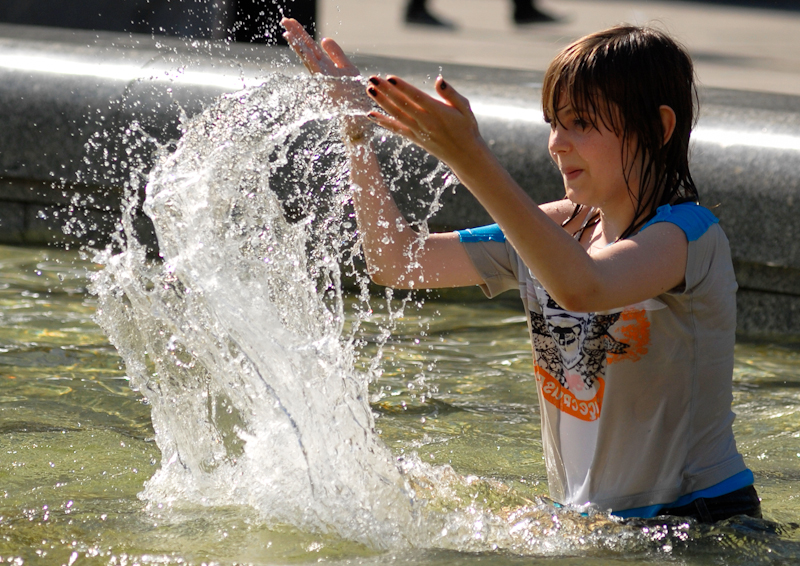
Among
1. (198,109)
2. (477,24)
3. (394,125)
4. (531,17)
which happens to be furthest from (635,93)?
(531,17)

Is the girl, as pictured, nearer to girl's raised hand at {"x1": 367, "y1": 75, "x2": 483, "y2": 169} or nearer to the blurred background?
girl's raised hand at {"x1": 367, "y1": 75, "x2": 483, "y2": 169}

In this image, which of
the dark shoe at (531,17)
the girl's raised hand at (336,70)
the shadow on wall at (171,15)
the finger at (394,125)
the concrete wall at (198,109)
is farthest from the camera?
the dark shoe at (531,17)

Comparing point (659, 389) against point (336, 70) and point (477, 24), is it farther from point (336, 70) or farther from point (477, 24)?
point (477, 24)

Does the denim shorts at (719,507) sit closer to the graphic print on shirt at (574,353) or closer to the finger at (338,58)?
the graphic print on shirt at (574,353)

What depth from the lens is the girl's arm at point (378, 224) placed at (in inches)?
94.5

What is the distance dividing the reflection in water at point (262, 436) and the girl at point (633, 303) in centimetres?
9

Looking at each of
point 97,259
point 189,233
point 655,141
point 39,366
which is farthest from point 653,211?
point 39,366

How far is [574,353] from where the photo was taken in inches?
89.2

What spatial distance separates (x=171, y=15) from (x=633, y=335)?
6.13 meters

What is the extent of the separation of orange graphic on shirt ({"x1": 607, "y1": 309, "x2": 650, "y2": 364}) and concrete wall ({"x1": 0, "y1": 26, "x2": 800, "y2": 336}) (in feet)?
7.75

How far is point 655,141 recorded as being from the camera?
6.91ft

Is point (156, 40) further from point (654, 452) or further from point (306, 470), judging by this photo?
point (654, 452)

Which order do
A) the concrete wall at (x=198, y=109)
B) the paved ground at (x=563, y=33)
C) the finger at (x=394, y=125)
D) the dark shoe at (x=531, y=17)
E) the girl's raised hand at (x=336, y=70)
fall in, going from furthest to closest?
the dark shoe at (x=531, y=17) → the paved ground at (x=563, y=33) → the concrete wall at (x=198, y=109) → the girl's raised hand at (x=336, y=70) → the finger at (x=394, y=125)

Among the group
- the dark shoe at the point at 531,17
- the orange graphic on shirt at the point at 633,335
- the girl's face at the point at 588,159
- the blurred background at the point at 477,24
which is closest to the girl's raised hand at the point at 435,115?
the girl's face at the point at 588,159
